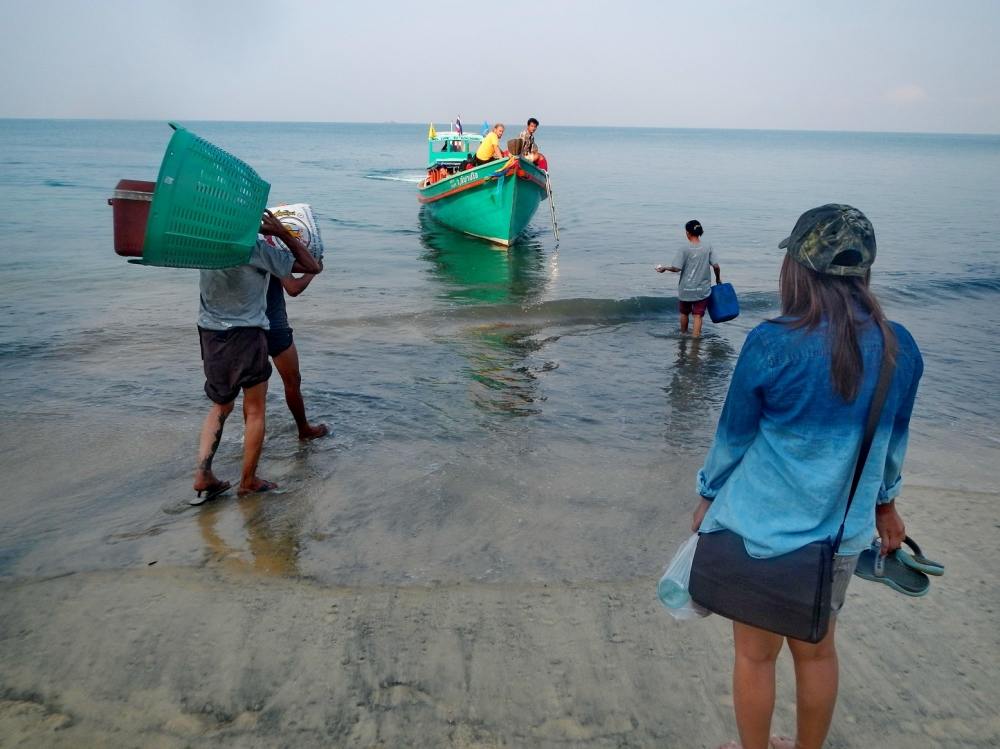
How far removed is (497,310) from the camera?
37.9 feet

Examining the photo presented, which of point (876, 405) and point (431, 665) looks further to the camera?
point (431, 665)

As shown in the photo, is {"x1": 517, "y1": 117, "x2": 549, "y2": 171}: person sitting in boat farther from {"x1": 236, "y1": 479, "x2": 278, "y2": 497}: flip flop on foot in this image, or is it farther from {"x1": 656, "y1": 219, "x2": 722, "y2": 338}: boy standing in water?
{"x1": 236, "y1": 479, "x2": 278, "y2": 497}: flip flop on foot

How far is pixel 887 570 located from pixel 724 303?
7.02m

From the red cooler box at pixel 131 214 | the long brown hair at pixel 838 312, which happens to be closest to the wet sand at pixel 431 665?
the long brown hair at pixel 838 312

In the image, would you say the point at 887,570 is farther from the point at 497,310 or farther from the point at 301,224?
the point at 497,310

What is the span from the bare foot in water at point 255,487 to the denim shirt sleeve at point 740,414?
124 inches

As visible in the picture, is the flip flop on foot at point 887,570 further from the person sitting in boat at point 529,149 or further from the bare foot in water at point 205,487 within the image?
the person sitting in boat at point 529,149

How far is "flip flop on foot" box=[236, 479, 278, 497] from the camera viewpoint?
4.51m

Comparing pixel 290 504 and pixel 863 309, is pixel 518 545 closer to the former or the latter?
pixel 290 504

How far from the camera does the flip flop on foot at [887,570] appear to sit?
7.10 feet

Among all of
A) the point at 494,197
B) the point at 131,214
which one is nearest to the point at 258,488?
the point at 131,214

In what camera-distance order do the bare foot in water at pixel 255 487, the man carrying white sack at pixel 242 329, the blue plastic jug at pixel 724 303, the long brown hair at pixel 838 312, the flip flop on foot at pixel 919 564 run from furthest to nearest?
the blue plastic jug at pixel 724 303 < the bare foot in water at pixel 255 487 < the man carrying white sack at pixel 242 329 < the flip flop on foot at pixel 919 564 < the long brown hair at pixel 838 312

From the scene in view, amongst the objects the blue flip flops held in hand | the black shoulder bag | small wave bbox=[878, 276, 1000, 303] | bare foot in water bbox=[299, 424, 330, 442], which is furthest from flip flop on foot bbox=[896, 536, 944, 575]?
small wave bbox=[878, 276, 1000, 303]

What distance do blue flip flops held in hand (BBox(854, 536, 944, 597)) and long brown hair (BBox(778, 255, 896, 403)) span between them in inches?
24.4
